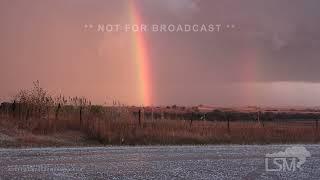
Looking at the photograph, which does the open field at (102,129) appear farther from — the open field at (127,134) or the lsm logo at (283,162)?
the lsm logo at (283,162)

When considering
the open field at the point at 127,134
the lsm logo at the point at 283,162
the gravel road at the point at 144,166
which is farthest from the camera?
the open field at the point at 127,134

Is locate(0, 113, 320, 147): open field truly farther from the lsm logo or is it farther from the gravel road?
the lsm logo

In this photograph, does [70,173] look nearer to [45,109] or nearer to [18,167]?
[18,167]

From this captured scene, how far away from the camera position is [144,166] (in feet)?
58.4

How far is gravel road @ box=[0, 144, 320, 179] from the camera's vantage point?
50.5ft

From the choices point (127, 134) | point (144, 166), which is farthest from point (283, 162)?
point (127, 134)

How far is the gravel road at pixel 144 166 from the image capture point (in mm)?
15406

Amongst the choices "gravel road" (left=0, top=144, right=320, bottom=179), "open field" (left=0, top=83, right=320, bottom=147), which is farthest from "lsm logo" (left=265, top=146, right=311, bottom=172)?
"open field" (left=0, top=83, right=320, bottom=147)

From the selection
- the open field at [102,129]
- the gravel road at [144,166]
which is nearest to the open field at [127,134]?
the open field at [102,129]

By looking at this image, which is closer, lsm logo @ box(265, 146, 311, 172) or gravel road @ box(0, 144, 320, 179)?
gravel road @ box(0, 144, 320, 179)

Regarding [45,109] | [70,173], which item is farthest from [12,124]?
[70,173]

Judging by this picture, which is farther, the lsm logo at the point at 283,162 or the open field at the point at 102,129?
the open field at the point at 102,129

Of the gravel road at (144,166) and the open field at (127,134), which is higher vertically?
the open field at (127,134)

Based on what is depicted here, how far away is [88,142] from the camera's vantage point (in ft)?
102
